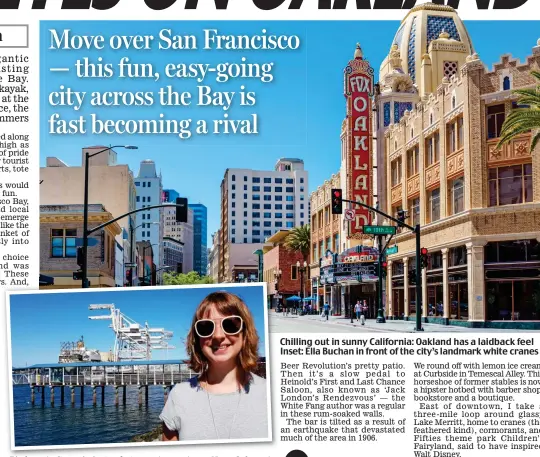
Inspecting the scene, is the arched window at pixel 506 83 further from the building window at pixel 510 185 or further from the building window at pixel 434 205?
the building window at pixel 434 205

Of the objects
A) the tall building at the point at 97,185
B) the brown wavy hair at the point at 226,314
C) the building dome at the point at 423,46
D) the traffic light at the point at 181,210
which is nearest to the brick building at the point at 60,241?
the tall building at the point at 97,185

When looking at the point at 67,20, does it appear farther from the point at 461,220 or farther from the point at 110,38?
the point at 461,220

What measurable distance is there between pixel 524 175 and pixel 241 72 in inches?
683

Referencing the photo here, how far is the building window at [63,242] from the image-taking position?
32.3 metres

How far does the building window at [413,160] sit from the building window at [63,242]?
717 inches

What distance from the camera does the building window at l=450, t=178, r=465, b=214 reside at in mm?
35156

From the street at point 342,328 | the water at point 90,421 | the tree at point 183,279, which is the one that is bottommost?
the water at point 90,421

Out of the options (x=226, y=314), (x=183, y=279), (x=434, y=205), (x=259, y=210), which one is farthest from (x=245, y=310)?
(x=183, y=279)

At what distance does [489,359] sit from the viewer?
1662 cm

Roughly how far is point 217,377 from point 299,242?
45550 millimetres

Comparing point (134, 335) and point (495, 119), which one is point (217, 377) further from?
point (495, 119)

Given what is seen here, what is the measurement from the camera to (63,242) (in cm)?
3300

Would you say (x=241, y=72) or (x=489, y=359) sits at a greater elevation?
(x=241, y=72)

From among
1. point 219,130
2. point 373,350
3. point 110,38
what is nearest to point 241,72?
point 219,130
